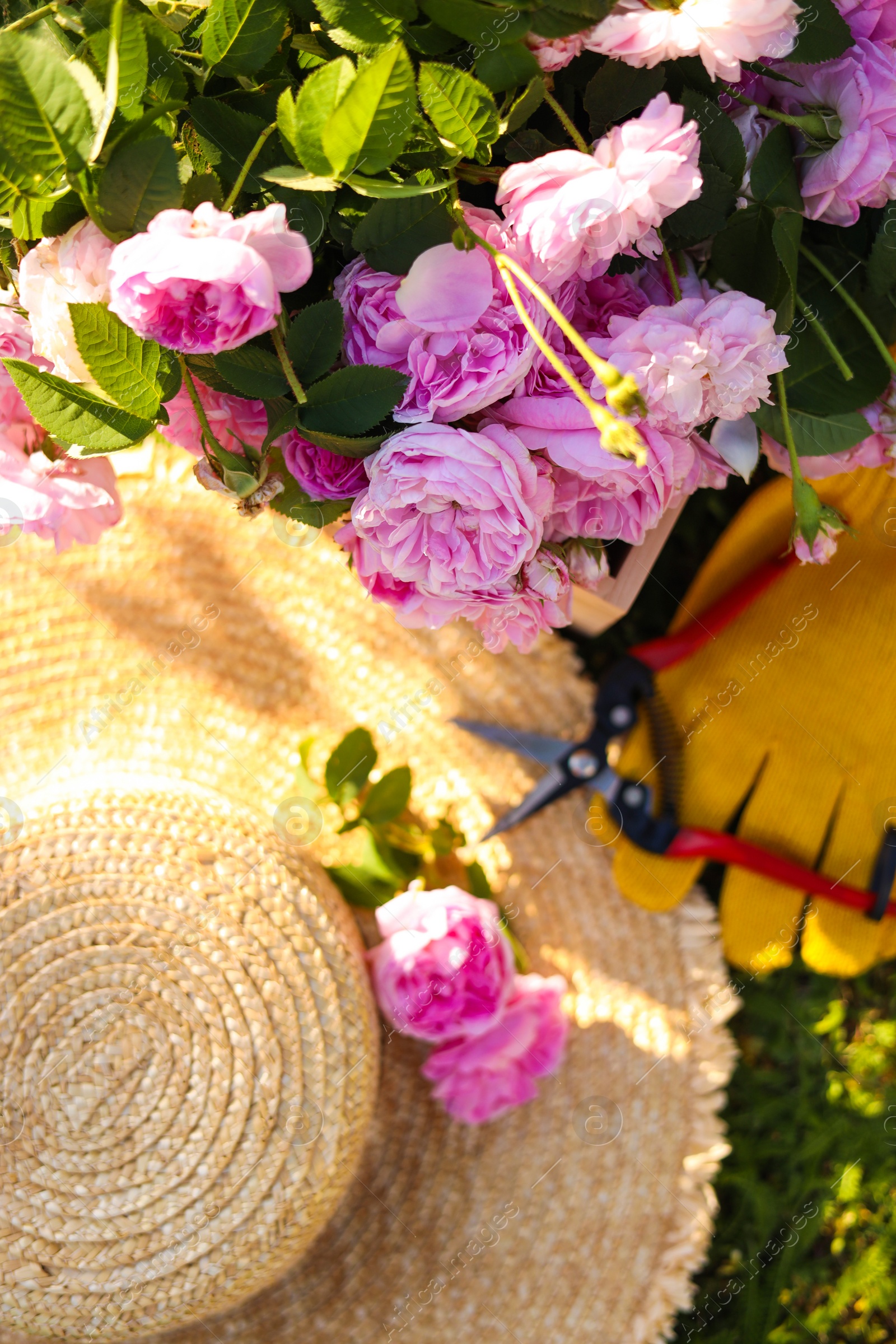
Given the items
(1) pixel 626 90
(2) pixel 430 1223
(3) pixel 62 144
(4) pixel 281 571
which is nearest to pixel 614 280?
(1) pixel 626 90

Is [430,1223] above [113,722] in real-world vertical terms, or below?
below

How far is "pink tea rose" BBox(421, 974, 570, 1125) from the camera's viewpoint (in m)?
0.67

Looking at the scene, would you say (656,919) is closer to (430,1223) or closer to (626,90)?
(430,1223)

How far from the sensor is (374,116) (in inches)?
12.7

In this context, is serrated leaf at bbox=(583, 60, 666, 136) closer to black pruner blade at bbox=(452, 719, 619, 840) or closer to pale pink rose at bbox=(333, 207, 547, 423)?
pale pink rose at bbox=(333, 207, 547, 423)

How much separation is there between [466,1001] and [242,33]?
538 millimetres

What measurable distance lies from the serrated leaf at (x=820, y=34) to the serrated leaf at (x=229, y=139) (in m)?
0.21

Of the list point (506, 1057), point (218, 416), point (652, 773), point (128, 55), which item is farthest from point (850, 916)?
point (128, 55)

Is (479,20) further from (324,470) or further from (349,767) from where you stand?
(349,767)

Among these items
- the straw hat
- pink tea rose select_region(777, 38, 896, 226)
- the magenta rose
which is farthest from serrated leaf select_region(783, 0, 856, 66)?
the straw hat

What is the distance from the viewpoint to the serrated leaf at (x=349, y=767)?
67 cm

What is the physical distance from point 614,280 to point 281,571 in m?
0.39

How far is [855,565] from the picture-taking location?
2.72 ft

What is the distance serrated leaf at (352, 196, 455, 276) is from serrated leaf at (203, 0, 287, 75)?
0.07m
